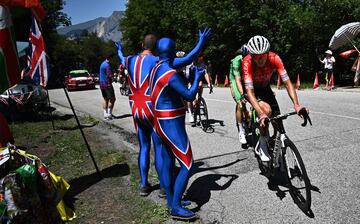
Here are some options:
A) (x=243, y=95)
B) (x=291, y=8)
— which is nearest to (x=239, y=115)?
(x=243, y=95)

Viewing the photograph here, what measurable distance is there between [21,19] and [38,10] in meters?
1.23

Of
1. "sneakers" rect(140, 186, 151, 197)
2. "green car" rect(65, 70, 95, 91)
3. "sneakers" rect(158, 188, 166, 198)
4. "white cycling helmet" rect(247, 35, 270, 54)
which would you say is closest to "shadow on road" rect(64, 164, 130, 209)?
"sneakers" rect(140, 186, 151, 197)

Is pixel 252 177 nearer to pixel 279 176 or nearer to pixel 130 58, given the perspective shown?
pixel 279 176

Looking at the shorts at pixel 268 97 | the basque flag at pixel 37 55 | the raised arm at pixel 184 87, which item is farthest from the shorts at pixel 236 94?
the basque flag at pixel 37 55

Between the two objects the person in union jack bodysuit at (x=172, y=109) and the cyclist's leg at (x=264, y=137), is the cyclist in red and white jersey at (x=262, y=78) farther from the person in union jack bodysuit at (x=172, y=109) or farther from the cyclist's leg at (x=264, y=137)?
the person in union jack bodysuit at (x=172, y=109)

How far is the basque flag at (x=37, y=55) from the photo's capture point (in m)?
5.38

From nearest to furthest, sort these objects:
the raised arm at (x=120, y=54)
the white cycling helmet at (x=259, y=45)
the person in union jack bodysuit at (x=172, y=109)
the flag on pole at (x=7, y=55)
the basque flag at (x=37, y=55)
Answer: the person in union jack bodysuit at (x=172, y=109), the flag on pole at (x=7, y=55), the white cycling helmet at (x=259, y=45), the raised arm at (x=120, y=54), the basque flag at (x=37, y=55)

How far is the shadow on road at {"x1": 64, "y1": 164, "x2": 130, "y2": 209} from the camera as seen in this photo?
208 inches

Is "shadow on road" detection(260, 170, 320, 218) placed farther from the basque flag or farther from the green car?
the green car

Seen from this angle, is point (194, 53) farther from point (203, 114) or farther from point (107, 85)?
point (107, 85)

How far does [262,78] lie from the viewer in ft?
16.9

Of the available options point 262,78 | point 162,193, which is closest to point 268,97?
point 262,78

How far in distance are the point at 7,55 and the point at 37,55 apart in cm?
101

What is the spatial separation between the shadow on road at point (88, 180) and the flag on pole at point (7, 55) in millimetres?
1800
